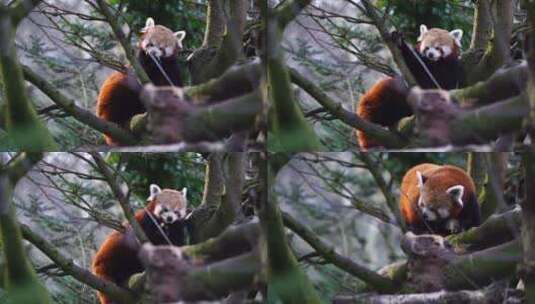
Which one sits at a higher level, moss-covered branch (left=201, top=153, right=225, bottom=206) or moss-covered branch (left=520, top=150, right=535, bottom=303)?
moss-covered branch (left=201, top=153, right=225, bottom=206)

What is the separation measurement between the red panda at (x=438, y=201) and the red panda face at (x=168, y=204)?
0.80m

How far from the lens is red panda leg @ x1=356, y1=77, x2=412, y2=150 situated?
3.67 metres

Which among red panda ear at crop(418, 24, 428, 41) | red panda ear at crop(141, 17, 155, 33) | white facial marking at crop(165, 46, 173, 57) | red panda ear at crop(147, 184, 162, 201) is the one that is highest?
red panda ear at crop(141, 17, 155, 33)

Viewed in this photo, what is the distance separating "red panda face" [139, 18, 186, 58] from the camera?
364 cm

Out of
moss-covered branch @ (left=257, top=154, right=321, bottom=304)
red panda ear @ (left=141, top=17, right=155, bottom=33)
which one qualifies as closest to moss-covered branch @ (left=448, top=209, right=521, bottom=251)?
moss-covered branch @ (left=257, top=154, right=321, bottom=304)

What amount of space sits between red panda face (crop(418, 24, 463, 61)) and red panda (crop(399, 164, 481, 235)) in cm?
40

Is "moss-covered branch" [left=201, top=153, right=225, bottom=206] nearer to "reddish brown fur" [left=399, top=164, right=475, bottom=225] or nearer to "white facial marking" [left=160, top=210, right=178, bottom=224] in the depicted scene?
"white facial marking" [left=160, top=210, right=178, bottom=224]

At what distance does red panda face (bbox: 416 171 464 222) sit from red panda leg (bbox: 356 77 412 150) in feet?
0.73

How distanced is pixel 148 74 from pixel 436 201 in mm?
1138

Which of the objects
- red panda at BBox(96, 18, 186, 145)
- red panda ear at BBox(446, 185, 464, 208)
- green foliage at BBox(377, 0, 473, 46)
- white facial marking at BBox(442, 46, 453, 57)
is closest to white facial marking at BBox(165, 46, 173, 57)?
red panda at BBox(96, 18, 186, 145)

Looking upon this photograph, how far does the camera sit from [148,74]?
365cm

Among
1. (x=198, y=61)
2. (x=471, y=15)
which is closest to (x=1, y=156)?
(x=198, y=61)

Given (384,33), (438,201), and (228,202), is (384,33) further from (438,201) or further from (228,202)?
(228,202)

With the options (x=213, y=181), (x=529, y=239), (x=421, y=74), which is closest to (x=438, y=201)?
(x=529, y=239)
